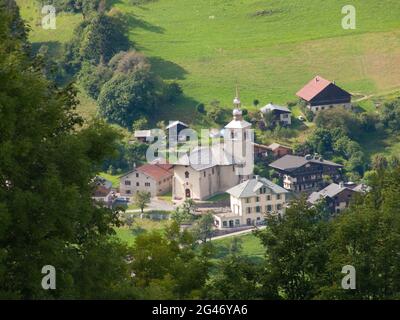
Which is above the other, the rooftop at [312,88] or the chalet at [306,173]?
the rooftop at [312,88]

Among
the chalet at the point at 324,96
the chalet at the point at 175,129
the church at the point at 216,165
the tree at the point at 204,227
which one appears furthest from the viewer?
the chalet at the point at 324,96

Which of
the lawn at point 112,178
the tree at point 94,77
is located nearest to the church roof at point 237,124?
the lawn at point 112,178

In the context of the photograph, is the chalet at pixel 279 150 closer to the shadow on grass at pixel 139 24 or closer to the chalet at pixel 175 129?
the chalet at pixel 175 129

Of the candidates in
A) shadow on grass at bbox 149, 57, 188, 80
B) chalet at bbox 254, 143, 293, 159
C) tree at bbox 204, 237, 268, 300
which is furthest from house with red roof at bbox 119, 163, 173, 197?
tree at bbox 204, 237, 268, 300

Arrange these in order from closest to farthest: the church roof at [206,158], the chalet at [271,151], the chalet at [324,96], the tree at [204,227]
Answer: the tree at [204,227] < the church roof at [206,158] < the chalet at [271,151] < the chalet at [324,96]

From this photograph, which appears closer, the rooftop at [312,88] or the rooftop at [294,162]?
the rooftop at [294,162]

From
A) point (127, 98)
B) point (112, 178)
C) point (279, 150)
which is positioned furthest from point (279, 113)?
point (112, 178)
